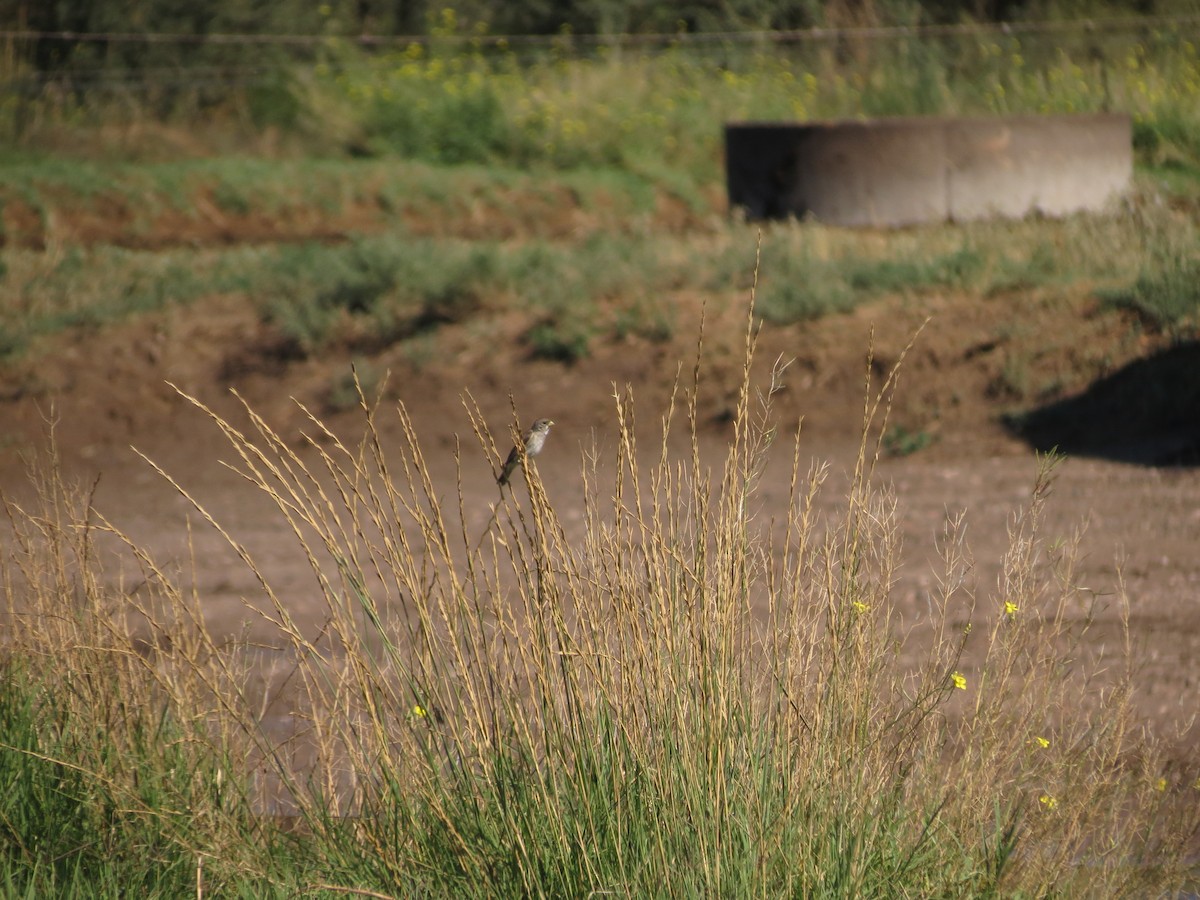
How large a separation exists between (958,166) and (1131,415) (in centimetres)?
400

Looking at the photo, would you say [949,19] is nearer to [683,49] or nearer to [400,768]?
[683,49]

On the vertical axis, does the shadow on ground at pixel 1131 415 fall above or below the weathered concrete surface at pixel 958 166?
below

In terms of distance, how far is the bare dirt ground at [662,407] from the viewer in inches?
294

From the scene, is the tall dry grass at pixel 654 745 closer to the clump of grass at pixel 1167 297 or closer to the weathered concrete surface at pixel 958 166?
the clump of grass at pixel 1167 297

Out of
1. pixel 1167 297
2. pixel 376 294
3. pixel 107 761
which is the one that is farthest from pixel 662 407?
pixel 107 761

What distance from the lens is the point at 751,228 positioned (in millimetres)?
12242

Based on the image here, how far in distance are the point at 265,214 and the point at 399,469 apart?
619cm

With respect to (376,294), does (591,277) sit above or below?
above

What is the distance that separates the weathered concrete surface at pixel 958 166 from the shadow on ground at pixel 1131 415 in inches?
135

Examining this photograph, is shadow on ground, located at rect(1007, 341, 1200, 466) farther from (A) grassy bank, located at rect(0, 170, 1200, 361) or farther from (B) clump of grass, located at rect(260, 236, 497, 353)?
(B) clump of grass, located at rect(260, 236, 497, 353)

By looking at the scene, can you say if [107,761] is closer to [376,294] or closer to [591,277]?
[591,277]

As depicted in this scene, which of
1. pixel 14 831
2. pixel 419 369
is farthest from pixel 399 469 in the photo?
pixel 14 831

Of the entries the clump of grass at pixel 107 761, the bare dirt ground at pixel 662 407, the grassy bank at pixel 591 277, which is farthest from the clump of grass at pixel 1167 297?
the clump of grass at pixel 107 761

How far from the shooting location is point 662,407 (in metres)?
9.67
